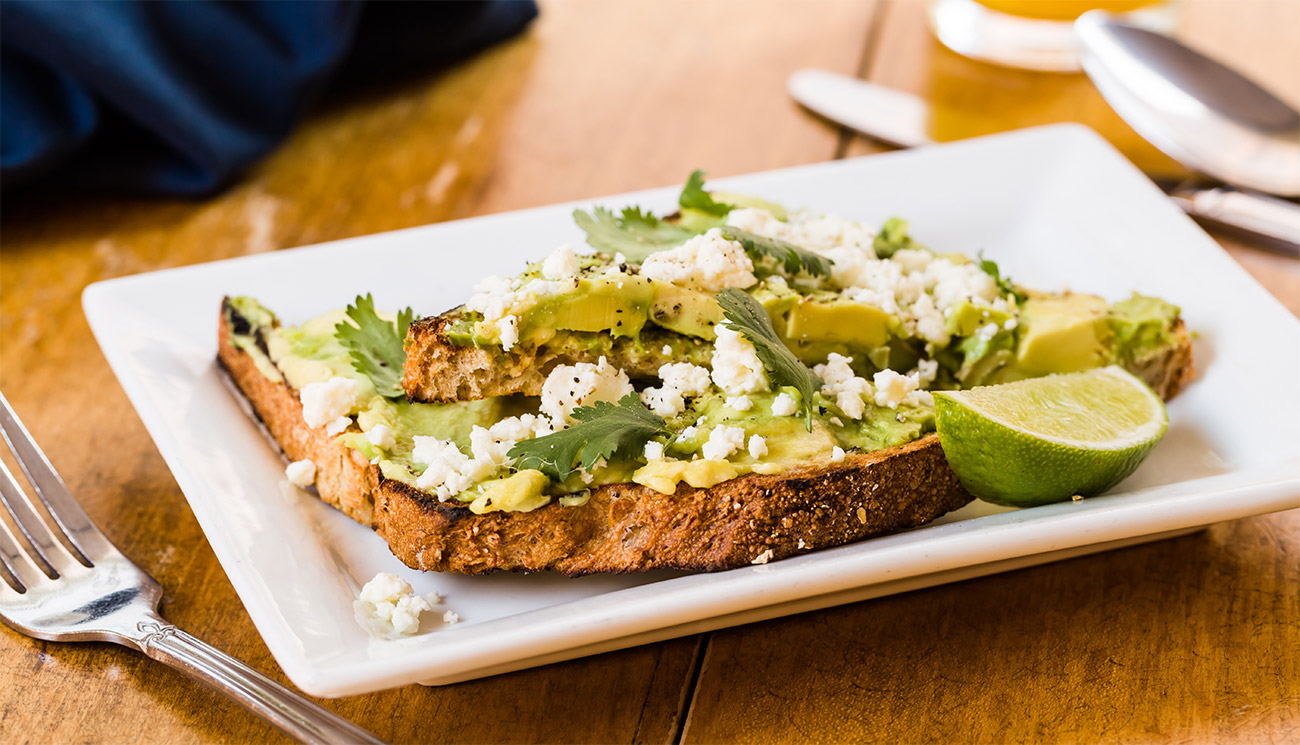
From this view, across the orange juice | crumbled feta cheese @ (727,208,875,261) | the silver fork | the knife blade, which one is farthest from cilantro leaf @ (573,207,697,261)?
the orange juice

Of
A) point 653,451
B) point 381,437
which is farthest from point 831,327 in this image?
point 381,437

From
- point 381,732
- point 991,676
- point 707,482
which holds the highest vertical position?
point 707,482

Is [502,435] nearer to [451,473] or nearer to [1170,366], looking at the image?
[451,473]

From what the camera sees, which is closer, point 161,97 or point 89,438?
point 89,438

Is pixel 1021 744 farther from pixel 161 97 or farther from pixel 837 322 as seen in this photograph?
pixel 161 97

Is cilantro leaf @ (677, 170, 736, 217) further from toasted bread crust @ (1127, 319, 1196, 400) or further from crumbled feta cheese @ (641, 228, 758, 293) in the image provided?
toasted bread crust @ (1127, 319, 1196, 400)

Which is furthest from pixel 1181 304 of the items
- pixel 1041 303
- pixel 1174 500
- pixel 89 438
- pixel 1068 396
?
pixel 89 438

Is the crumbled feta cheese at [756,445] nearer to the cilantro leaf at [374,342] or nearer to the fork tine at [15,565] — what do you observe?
the cilantro leaf at [374,342]

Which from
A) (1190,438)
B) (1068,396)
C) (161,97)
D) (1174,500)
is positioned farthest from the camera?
(161,97)
